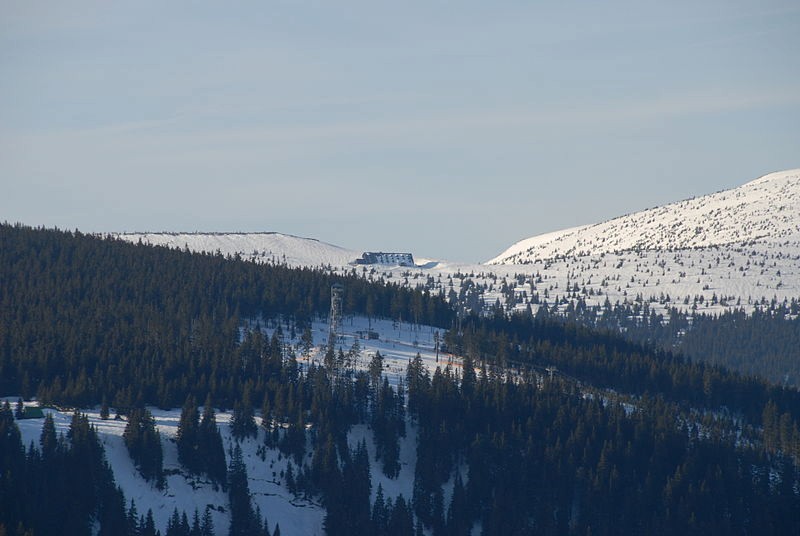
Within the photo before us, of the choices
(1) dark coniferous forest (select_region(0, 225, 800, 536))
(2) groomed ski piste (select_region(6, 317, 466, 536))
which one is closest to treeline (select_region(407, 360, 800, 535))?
(1) dark coniferous forest (select_region(0, 225, 800, 536))

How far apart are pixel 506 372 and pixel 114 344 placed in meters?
53.0

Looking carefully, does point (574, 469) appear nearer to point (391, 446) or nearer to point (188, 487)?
point (391, 446)

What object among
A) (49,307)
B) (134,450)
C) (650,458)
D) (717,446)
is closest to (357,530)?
(134,450)

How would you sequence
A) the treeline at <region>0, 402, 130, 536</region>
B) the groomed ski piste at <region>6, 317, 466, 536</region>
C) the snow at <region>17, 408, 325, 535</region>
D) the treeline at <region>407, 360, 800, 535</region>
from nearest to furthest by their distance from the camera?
the treeline at <region>0, 402, 130, 536</region>, the snow at <region>17, 408, 325, 535</region>, the groomed ski piste at <region>6, 317, 466, 536</region>, the treeline at <region>407, 360, 800, 535</region>

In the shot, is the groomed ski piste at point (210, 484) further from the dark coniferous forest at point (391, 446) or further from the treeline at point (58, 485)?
the treeline at point (58, 485)

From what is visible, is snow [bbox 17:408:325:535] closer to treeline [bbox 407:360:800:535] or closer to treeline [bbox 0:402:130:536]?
treeline [bbox 0:402:130:536]

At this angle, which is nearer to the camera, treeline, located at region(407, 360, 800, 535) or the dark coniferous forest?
the dark coniferous forest

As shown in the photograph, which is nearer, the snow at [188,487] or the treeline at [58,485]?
the treeline at [58,485]

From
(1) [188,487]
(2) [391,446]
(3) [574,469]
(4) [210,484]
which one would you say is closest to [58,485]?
(1) [188,487]

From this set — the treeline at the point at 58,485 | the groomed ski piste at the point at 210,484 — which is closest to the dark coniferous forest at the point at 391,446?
the treeline at the point at 58,485

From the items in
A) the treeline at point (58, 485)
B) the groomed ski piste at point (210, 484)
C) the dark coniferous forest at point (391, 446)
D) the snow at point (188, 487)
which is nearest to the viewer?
the treeline at point (58, 485)

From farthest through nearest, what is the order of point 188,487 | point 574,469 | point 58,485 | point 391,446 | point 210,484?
1. point 574,469
2. point 391,446
3. point 210,484
4. point 188,487
5. point 58,485

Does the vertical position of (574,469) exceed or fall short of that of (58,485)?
it exceeds it

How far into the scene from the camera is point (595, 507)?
155000 mm
